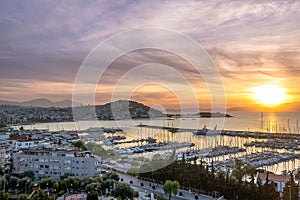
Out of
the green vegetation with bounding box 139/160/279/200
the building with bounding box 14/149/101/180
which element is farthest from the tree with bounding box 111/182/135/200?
the building with bounding box 14/149/101/180

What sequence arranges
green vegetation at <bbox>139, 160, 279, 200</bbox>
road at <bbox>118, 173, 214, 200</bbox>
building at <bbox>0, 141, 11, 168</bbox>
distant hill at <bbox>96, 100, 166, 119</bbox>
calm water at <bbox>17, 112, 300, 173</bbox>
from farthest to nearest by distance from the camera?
1. calm water at <bbox>17, 112, 300, 173</bbox>
2. distant hill at <bbox>96, 100, 166, 119</bbox>
3. building at <bbox>0, 141, 11, 168</bbox>
4. road at <bbox>118, 173, 214, 200</bbox>
5. green vegetation at <bbox>139, 160, 279, 200</bbox>

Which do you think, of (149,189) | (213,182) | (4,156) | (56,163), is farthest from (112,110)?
(213,182)

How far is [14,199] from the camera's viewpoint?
7340mm

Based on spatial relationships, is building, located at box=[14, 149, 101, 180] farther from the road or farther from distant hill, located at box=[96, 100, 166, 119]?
distant hill, located at box=[96, 100, 166, 119]

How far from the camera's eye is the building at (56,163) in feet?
30.6

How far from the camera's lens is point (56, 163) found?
9656mm

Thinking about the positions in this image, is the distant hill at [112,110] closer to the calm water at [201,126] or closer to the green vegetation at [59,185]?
the calm water at [201,126]

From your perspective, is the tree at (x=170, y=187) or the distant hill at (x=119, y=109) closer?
the tree at (x=170, y=187)

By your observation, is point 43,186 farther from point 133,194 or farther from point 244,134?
point 244,134

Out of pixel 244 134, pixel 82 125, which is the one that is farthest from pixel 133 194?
pixel 82 125

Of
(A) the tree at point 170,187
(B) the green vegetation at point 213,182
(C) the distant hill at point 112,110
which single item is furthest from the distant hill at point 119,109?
(A) the tree at point 170,187

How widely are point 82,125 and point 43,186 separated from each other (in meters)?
28.1

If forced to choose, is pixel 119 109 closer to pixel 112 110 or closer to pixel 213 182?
pixel 112 110

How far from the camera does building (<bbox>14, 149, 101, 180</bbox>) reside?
932 cm
